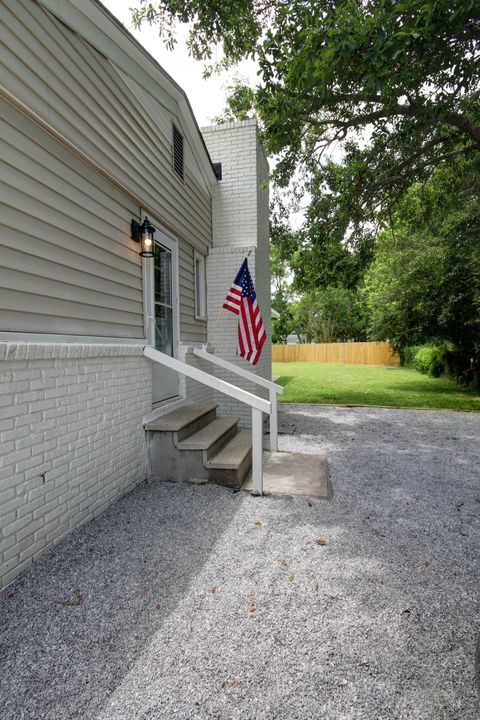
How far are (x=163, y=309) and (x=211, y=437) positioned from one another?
1.91 meters

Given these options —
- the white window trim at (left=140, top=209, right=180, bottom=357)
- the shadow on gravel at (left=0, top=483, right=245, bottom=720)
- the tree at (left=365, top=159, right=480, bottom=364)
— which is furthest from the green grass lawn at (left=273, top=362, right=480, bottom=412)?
the shadow on gravel at (left=0, top=483, right=245, bottom=720)

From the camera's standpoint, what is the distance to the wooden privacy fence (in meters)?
24.8

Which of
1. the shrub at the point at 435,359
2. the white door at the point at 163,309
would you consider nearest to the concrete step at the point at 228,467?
the white door at the point at 163,309

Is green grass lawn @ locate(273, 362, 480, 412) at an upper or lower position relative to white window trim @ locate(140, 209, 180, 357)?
lower

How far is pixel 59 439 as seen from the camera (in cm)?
278

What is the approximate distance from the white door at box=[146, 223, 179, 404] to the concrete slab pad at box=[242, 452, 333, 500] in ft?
5.32

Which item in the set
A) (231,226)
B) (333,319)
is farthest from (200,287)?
(333,319)

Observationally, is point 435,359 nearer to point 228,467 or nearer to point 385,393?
point 385,393

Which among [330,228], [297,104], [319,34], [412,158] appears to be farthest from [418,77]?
[330,228]

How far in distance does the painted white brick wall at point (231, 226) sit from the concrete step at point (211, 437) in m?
1.66

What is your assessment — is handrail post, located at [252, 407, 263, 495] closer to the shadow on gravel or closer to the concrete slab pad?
the concrete slab pad

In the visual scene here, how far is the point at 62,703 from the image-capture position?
149 centimetres

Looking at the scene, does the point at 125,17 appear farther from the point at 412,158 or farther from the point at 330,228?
the point at 412,158

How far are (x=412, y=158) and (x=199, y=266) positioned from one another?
389 cm
